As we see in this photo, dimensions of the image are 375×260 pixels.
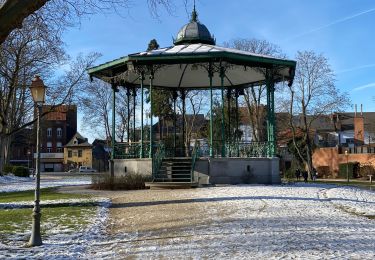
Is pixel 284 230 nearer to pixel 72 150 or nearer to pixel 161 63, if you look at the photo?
pixel 161 63

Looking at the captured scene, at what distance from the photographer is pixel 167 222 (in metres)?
11.8

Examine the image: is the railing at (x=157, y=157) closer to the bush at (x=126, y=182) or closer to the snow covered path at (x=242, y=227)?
the bush at (x=126, y=182)

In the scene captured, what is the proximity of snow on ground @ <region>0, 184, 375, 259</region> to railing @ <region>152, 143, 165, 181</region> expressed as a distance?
6.50 metres

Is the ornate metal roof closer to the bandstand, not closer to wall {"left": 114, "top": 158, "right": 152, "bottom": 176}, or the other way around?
the bandstand

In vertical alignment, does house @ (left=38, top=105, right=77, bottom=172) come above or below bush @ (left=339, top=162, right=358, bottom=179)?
above

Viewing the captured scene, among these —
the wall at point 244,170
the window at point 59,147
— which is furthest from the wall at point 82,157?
the wall at point 244,170

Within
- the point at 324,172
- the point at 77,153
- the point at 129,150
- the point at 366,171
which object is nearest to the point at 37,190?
the point at 129,150

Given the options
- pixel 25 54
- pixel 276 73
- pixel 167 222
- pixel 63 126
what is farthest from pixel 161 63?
pixel 63 126

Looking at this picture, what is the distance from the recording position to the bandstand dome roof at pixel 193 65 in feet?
73.6

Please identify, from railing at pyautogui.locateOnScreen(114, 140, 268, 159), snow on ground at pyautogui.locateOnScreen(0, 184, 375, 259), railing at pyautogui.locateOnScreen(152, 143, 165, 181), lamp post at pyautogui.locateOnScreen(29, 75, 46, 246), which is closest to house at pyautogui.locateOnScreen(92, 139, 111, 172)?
railing at pyautogui.locateOnScreen(114, 140, 268, 159)

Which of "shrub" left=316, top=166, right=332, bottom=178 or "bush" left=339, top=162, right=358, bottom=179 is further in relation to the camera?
"shrub" left=316, top=166, right=332, bottom=178

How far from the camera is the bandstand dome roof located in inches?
883

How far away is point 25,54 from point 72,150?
66.4 m

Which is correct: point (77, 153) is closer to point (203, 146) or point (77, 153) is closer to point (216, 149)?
point (216, 149)
